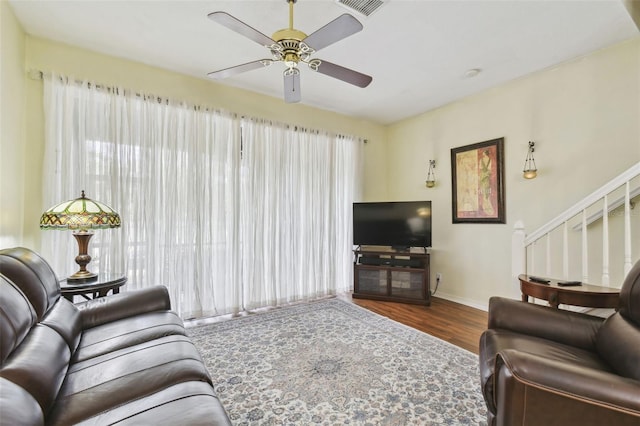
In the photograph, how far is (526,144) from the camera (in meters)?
3.21

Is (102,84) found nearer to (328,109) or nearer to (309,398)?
(328,109)

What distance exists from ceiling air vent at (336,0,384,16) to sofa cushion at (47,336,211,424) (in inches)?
90.5

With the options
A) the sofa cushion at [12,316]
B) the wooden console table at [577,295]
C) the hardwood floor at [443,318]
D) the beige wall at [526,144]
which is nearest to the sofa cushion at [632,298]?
the wooden console table at [577,295]

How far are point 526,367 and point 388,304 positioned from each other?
2.78 meters

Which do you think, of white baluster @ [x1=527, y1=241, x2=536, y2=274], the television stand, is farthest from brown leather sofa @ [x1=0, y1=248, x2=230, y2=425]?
white baluster @ [x1=527, y1=241, x2=536, y2=274]

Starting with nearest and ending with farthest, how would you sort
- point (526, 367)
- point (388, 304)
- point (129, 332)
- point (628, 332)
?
point (526, 367), point (628, 332), point (129, 332), point (388, 304)

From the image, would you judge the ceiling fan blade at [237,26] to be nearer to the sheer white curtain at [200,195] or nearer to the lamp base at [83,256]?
the sheer white curtain at [200,195]

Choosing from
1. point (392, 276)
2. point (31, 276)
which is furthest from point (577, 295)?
point (31, 276)

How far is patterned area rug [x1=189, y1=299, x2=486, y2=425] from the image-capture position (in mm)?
1687

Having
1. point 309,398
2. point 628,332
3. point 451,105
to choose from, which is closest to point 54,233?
point 309,398

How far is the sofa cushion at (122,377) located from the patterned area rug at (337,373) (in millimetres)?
591

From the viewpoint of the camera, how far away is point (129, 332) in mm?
1664

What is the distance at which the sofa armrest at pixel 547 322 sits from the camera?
1.59 meters

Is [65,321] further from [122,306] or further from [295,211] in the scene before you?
[295,211]
